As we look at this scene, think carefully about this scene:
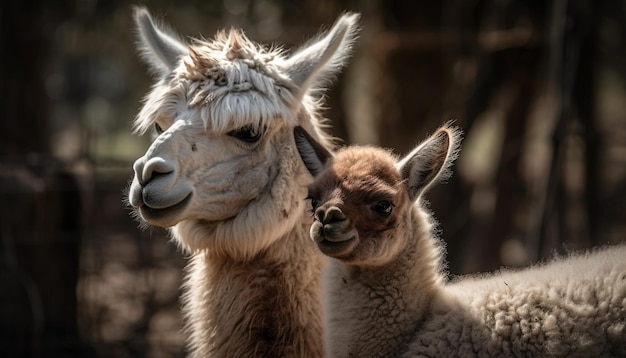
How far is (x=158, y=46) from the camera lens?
4762 mm

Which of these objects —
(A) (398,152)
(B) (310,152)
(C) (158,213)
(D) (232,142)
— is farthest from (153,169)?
(A) (398,152)

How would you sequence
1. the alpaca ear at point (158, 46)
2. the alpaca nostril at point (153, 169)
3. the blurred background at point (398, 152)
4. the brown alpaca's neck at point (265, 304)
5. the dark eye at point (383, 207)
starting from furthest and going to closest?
the blurred background at point (398, 152) → the alpaca ear at point (158, 46) → the brown alpaca's neck at point (265, 304) → the alpaca nostril at point (153, 169) → the dark eye at point (383, 207)

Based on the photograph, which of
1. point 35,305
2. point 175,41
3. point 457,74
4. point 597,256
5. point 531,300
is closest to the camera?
point 531,300

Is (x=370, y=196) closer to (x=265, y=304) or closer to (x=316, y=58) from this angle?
(x=265, y=304)

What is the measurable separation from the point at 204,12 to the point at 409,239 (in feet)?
36.3

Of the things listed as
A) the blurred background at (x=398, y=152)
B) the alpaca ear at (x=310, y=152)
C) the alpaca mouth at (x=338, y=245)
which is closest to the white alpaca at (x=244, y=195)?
the alpaca ear at (x=310, y=152)

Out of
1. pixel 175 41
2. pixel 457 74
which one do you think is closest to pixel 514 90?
pixel 457 74

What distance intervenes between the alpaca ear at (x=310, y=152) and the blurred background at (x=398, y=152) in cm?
226

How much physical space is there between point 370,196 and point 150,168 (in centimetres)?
108

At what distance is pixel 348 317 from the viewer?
3.54 metres

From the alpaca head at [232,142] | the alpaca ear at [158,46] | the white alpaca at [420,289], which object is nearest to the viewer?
the white alpaca at [420,289]

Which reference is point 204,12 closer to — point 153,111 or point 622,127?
point 622,127

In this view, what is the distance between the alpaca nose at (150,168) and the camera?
3809 millimetres

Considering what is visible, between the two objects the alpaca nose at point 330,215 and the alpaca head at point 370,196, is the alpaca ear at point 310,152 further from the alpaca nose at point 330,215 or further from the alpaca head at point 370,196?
the alpaca nose at point 330,215
